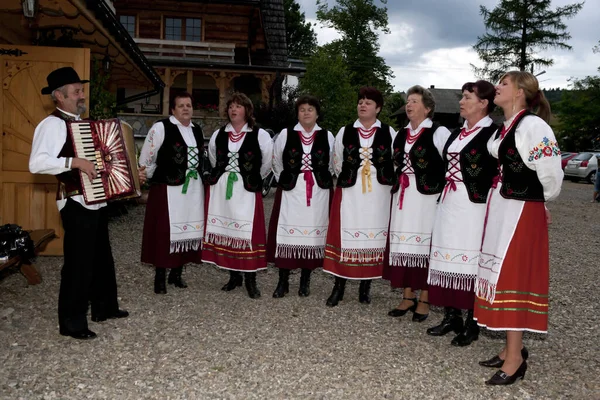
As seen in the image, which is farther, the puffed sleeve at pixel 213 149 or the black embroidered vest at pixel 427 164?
the puffed sleeve at pixel 213 149

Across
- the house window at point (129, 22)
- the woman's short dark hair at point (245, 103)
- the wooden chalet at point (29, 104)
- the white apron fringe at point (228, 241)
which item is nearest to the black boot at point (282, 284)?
the white apron fringe at point (228, 241)

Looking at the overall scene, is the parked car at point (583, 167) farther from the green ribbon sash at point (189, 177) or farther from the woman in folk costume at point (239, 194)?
the green ribbon sash at point (189, 177)

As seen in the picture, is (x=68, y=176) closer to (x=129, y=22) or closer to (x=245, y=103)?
(x=245, y=103)

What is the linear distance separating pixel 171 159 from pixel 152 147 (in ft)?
0.70

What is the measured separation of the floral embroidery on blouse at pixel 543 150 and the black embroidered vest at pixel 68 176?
10.1ft

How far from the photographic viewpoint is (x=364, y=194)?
205 inches

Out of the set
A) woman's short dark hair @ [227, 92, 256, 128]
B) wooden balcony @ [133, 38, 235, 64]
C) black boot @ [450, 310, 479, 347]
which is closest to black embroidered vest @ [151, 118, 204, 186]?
woman's short dark hair @ [227, 92, 256, 128]

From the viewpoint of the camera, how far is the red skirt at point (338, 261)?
5.26m

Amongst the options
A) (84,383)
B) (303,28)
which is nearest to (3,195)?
(84,383)

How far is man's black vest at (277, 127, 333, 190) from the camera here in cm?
546

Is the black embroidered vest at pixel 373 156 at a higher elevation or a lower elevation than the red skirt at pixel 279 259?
higher

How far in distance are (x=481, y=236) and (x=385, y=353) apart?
1132mm

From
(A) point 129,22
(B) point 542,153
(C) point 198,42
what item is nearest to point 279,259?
(B) point 542,153

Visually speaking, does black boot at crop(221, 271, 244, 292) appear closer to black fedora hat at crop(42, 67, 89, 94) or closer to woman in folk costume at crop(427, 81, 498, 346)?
woman in folk costume at crop(427, 81, 498, 346)
